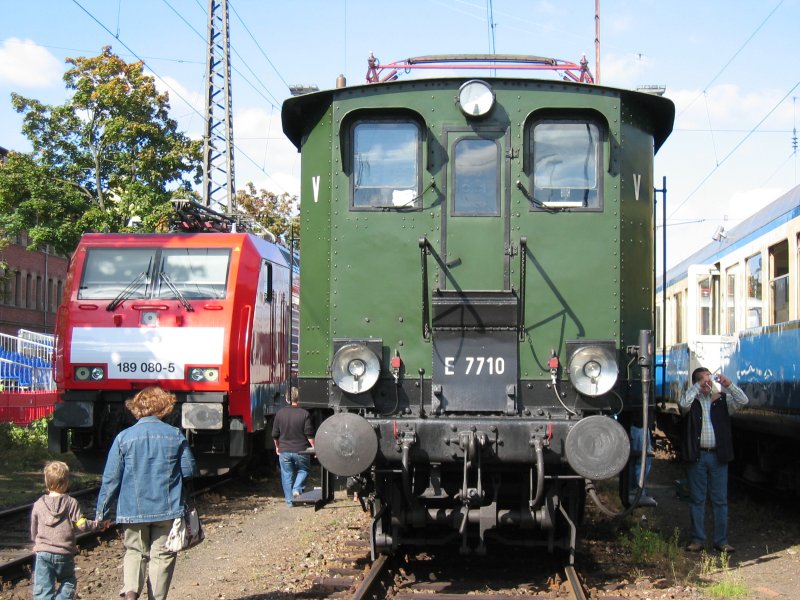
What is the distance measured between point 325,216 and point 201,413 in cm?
462

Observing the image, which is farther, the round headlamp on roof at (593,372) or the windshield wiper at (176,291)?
the windshield wiper at (176,291)

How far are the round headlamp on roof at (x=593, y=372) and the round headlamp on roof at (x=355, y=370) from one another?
150 centimetres

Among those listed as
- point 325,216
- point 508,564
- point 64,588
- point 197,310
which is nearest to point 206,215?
point 197,310

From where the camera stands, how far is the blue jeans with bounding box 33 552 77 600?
627cm

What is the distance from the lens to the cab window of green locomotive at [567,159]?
7.86 m

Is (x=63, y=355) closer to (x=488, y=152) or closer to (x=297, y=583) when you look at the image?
(x=297, y=583)

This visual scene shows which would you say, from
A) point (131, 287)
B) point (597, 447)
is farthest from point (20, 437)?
point (597, 447)

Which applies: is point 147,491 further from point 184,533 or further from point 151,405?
point 151,405

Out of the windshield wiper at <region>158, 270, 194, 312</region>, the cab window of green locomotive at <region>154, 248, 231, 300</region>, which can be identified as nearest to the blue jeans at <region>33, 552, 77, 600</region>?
the windshield wiper at <region>158, 270, 194, 312</region>

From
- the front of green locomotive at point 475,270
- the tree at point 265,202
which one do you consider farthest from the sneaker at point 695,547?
the tree at point 265,202

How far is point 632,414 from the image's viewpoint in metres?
7.98

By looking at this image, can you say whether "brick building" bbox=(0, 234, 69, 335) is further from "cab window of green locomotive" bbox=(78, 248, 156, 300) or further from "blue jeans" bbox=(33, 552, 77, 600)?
"blue jeans" bbox=(33, 552, 77, 600)

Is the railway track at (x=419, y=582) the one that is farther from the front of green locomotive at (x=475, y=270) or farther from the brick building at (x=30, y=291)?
the brick building at (x=30, y=291)

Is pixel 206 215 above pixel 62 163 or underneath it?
underneath
